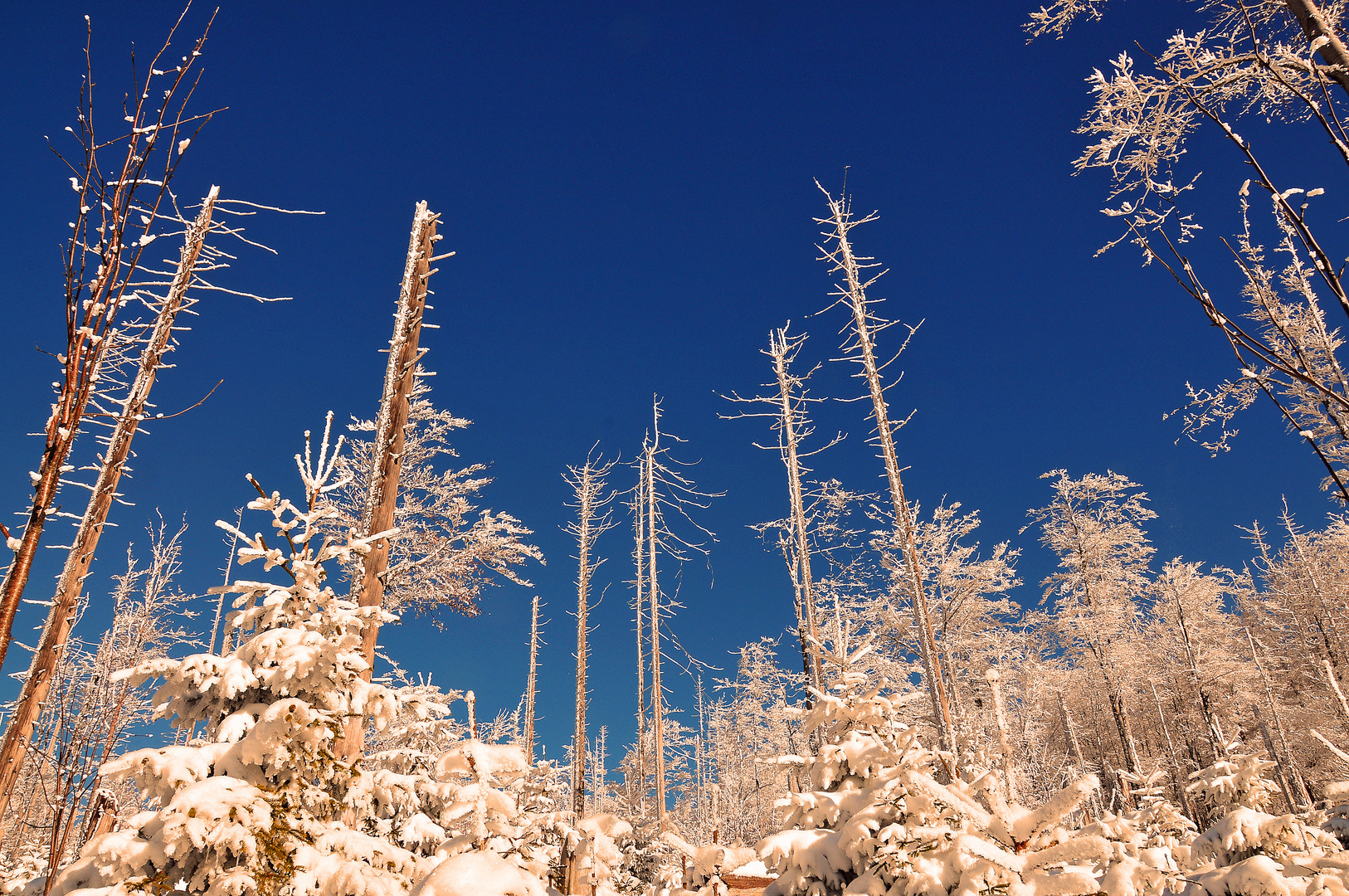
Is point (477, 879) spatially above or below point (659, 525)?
below

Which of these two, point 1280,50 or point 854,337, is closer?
point 1280,50

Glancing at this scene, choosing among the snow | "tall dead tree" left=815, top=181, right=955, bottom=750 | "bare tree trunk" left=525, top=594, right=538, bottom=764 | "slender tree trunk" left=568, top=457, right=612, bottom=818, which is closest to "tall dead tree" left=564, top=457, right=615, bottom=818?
"slender tree trunk" left=568, top=457, right=612, bottom=818

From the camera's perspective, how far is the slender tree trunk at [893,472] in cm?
1023

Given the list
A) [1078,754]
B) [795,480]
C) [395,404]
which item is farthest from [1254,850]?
[1078,754]

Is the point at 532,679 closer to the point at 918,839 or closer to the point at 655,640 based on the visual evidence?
the point at 655,640

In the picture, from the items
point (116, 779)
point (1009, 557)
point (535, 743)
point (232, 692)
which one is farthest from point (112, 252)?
point (535, 743)

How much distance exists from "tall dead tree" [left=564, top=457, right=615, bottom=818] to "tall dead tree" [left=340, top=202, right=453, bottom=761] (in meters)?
14.4

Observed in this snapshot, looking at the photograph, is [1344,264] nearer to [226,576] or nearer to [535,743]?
[226,576]

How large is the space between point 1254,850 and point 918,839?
440cm

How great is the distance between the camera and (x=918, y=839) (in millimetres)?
4484

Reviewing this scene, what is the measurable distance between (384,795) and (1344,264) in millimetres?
5477

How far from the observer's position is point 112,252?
209 cm

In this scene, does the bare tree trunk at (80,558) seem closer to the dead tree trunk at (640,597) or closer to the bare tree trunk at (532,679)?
the dead tree trunk at (640,597)

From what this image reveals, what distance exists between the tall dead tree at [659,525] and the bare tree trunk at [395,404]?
40.5ft
